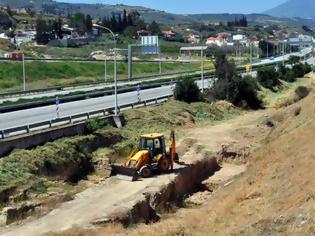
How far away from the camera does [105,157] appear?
37500mm

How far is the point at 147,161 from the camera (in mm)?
31109

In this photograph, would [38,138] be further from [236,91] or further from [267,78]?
[267,78]

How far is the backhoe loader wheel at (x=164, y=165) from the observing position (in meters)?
31.5

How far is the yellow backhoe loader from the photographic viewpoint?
100 feet

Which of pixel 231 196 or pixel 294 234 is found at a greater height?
pixel 294 234

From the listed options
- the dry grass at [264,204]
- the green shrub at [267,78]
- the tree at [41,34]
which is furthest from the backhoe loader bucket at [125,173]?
the tree at [41,34]

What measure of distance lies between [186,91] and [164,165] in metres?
29.3

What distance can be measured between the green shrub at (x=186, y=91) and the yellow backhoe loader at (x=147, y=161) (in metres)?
28.5

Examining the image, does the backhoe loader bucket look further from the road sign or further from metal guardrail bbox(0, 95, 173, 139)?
the road sign

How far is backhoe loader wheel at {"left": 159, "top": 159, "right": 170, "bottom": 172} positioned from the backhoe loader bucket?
156 centimetres

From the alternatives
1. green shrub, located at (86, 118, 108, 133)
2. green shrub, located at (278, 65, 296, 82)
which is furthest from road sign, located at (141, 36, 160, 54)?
green shrub, located at (86, 118, 108, 133)

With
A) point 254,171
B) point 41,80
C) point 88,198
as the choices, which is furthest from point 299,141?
point 41,80

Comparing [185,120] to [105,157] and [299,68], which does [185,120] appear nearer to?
[105,157]

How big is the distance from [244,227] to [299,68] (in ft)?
339
